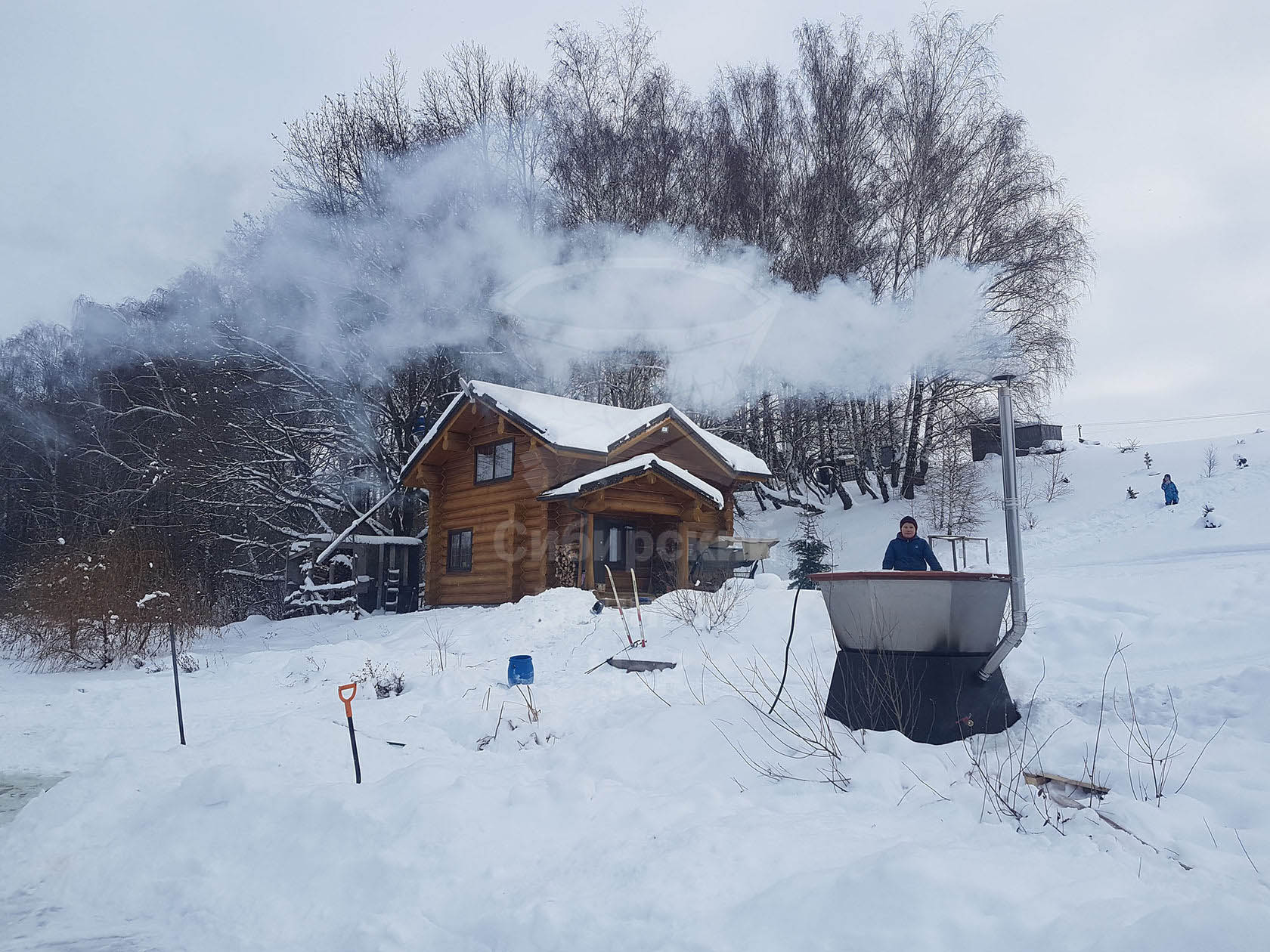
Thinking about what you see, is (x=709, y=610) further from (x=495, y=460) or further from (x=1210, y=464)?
(x=1210, y=464)

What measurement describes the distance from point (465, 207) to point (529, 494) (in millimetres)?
9617

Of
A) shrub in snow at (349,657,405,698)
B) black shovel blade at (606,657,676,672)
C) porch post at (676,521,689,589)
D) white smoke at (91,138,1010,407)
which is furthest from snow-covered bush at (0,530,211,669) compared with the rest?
white smoke at (91,138,1010,407)

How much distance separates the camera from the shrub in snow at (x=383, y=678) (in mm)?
8828

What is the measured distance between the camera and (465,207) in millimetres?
23094

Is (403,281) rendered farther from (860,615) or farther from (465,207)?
(860,615)

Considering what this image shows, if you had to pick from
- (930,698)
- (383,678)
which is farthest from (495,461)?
(930,698)

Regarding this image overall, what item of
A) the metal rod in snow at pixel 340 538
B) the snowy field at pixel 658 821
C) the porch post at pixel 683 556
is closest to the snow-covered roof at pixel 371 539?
the metal rod in snow at pixel 340 538

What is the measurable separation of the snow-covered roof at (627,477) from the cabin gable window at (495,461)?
1.70 metres

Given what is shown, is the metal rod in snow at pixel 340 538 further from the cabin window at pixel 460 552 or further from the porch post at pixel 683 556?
the porch post at pixel 683 556

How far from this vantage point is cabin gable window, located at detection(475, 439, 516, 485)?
61.1ft

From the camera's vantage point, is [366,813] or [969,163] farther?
[969,163]

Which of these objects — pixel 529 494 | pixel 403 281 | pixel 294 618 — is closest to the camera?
pixel 529 494

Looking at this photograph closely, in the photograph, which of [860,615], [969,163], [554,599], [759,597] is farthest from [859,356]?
[969,163]

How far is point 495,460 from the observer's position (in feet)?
62.2
